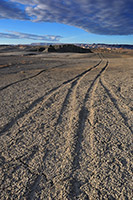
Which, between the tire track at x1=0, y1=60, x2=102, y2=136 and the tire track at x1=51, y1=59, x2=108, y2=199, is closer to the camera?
the tire track at x1=51, y1=59, x2=108, y2=199

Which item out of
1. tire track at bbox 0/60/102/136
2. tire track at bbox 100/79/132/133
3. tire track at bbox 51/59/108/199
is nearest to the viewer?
tire track at bbox 51/59/108/199

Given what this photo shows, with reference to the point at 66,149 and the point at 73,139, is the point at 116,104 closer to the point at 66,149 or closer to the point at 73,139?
the point at 73,139

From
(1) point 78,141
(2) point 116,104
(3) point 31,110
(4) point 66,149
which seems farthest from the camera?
(2) point 116,104

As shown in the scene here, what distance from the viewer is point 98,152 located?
2707mm

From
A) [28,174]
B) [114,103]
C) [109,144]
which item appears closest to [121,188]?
[109,144]

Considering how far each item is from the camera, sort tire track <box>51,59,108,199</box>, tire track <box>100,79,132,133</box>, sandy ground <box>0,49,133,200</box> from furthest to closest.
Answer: tire track <box>100,79,132,133</box> < tire track <box>51,59,108,199</box> < sandy ground <box>0,49,133,200</box>

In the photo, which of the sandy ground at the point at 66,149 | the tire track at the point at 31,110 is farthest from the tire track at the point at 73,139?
the tire track at the point at 31,110

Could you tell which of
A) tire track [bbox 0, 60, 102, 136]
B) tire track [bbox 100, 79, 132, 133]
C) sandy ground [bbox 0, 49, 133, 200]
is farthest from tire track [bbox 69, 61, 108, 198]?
tire track [bbox 0, 60, 102, 136]

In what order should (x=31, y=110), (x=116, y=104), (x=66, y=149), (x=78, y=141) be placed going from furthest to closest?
(x=116, y=104) → (x=31, y=110) → (x=78, y=141) → (x=66, y=149)

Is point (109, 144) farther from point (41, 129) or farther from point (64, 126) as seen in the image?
point (41, 129)

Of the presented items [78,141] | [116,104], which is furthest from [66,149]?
[116,104]

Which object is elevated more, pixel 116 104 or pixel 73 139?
pixel 116 104

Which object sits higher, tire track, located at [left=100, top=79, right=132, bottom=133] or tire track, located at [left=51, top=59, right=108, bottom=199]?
tire track, located at [left=100, top=79, right=132, bottom=133]

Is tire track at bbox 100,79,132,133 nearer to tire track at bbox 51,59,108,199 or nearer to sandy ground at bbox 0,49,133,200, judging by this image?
sandy ground at bbox 0,49,133,200
